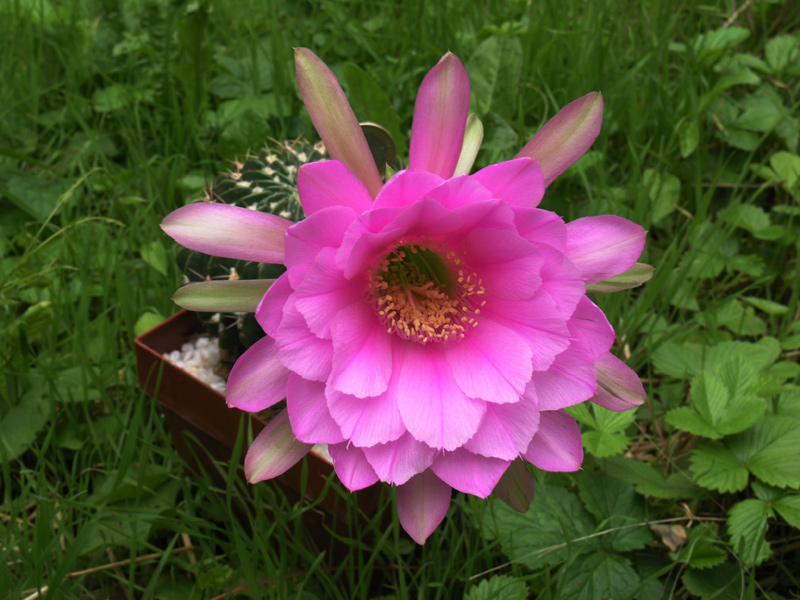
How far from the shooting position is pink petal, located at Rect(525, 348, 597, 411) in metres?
0.86

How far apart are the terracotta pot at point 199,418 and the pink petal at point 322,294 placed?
0.38m

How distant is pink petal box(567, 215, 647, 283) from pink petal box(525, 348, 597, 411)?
10 cm

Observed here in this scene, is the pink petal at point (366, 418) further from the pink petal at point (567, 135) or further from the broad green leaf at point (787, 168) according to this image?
the broad green leaf at point (787, 168)

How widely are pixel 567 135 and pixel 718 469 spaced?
69cm

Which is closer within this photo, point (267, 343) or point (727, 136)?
point (267, 343)

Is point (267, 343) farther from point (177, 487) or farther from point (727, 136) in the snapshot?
point (727, 136)

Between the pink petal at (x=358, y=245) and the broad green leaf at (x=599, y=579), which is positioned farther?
the broad green leaf at (x=599, y=579)

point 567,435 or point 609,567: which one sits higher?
point 567,435

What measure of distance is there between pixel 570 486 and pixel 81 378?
41.0 inches

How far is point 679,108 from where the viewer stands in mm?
2018

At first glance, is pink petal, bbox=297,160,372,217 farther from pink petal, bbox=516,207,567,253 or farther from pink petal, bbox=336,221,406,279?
pink petal, bbox=516,207,567,253

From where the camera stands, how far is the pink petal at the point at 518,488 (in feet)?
3.07

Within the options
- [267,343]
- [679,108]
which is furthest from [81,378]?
[679,108]

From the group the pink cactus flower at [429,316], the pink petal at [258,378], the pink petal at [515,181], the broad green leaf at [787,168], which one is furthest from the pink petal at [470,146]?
the broad green leaf at [787,168]
